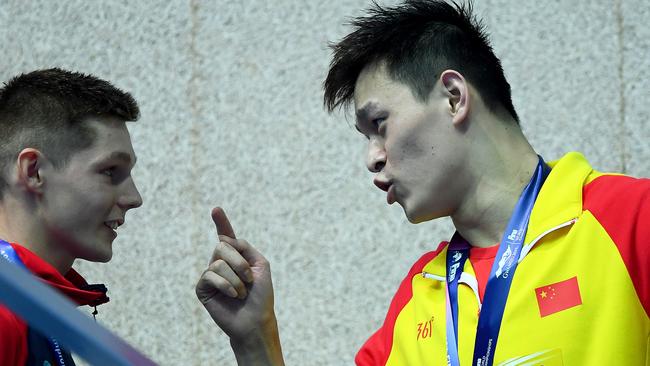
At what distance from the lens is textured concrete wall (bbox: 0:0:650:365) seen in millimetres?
2834

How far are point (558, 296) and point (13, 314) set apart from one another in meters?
0.83

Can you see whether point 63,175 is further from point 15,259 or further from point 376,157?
point 376,157

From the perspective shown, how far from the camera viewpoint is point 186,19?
315 cm

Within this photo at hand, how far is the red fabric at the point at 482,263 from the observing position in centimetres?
170

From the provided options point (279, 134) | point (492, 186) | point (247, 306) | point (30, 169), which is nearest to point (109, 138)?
point (30, 169)

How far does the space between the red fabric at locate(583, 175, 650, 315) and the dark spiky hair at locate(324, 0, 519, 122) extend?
0.32m

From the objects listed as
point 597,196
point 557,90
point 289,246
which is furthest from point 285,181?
point 597,196

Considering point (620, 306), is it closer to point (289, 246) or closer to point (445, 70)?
point (445, 70)

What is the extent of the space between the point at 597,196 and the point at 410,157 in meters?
0.34

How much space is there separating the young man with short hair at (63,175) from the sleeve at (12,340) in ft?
0.50

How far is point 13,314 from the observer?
139 cm

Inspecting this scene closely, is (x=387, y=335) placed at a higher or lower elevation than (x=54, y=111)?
lower

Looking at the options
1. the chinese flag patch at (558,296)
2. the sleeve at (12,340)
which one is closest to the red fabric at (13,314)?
the sleeve at (12,340)

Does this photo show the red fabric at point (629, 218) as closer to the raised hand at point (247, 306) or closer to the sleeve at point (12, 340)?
the raised hand at point (247, 306)
